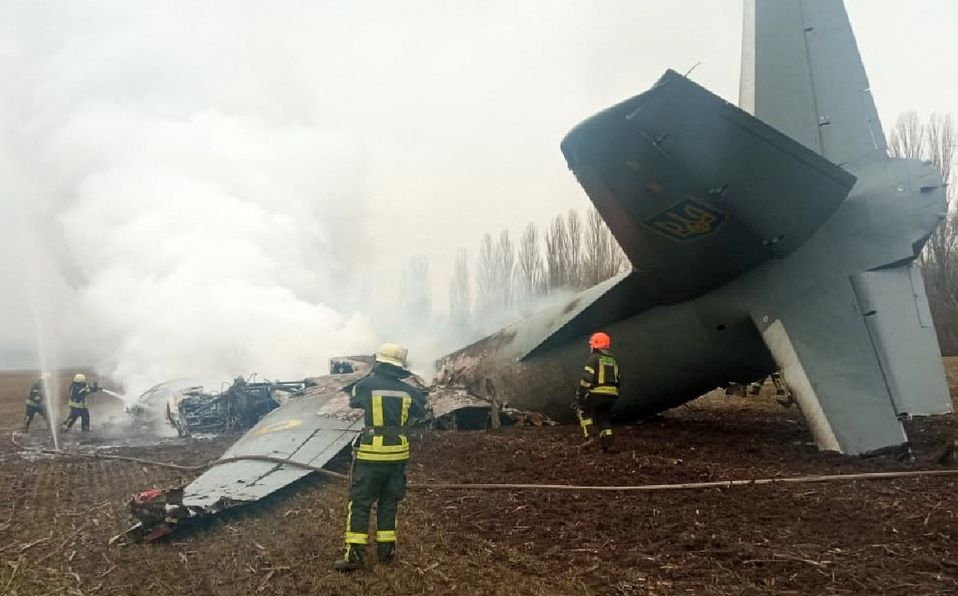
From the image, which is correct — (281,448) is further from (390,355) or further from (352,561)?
(352,561)

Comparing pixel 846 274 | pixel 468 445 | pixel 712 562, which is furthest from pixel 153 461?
pixel 846 274

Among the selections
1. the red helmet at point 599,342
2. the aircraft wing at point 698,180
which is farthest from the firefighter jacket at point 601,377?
the aircraft wing at point 698,180

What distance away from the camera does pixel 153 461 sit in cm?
1046

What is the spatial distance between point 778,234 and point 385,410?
5352 millimetres

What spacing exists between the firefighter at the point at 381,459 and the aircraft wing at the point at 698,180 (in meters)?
3.41

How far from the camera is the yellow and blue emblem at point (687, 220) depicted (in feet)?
25.9

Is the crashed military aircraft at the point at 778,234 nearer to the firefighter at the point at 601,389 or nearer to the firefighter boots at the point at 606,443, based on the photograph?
the firefighter at the point at 601,389

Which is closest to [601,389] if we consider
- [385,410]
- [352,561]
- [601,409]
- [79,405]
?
[601,409]

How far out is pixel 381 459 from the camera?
5562 mm

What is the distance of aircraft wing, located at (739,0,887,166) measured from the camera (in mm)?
8930

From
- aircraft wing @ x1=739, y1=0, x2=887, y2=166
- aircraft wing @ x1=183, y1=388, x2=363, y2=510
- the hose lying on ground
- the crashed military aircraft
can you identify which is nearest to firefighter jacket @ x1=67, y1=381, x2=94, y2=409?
aircraft wing @ x1=183, y1=388, x2=363, y2=510

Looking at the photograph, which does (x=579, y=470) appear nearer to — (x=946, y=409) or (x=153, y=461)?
(x=946, y=409)

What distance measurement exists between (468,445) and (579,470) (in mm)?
2415

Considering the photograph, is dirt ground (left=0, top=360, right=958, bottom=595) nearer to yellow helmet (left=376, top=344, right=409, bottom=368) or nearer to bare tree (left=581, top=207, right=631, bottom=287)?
yellow helmet (left=376, top=344, right=409, bottom=368)
